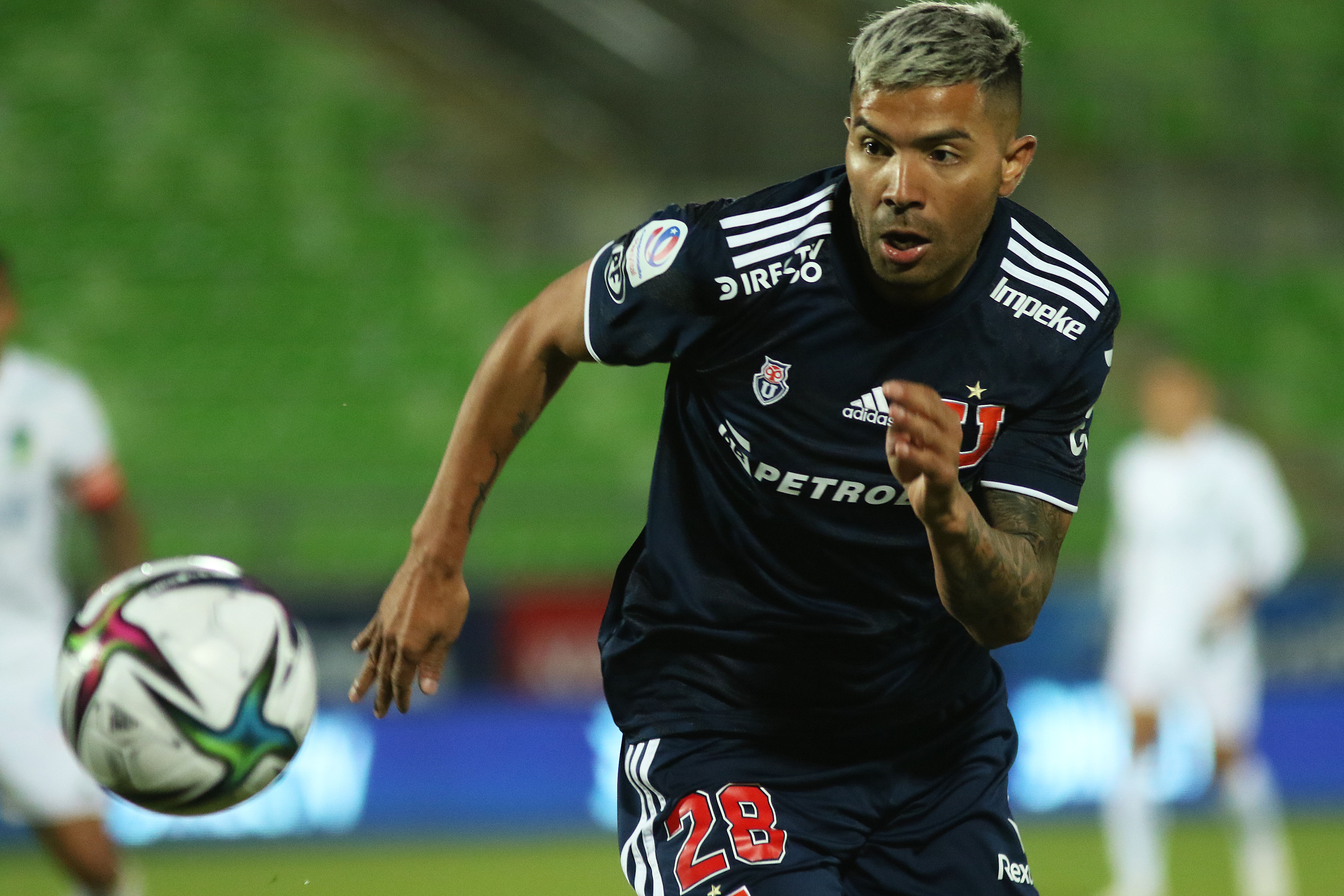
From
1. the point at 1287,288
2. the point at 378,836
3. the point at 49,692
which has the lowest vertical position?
the point at 378,836

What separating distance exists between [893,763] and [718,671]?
387mm

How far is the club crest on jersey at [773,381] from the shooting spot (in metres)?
3.02

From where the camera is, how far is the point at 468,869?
812 centimetres

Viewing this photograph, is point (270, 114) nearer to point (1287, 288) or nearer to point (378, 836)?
point (378, 836)

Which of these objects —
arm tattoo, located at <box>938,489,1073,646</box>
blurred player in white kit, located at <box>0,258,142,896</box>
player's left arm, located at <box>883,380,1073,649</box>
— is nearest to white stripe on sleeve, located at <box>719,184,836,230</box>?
player's left arm, located at <box>883,380,1073,649</box>

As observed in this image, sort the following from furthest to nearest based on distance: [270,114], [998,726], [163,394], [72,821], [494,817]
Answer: [270,114] → [163,394] → [494,817] → [72,821] → [998,726]

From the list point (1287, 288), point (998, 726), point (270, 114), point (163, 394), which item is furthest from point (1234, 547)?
point (270, 114)

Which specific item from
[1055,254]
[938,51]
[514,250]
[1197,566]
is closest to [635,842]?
[1055,254]

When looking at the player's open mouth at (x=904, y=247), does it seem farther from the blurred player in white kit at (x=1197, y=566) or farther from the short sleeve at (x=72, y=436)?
the blurred player in white kit at (x=1197, y=566)

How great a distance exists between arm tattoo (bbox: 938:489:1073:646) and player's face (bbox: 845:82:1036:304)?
1.48 feet

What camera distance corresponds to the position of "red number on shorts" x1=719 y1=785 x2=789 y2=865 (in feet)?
9.76

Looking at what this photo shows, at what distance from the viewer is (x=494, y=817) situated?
350 inches

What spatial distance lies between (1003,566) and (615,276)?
2.96ft

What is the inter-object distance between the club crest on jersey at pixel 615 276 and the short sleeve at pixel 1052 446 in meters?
0.75
